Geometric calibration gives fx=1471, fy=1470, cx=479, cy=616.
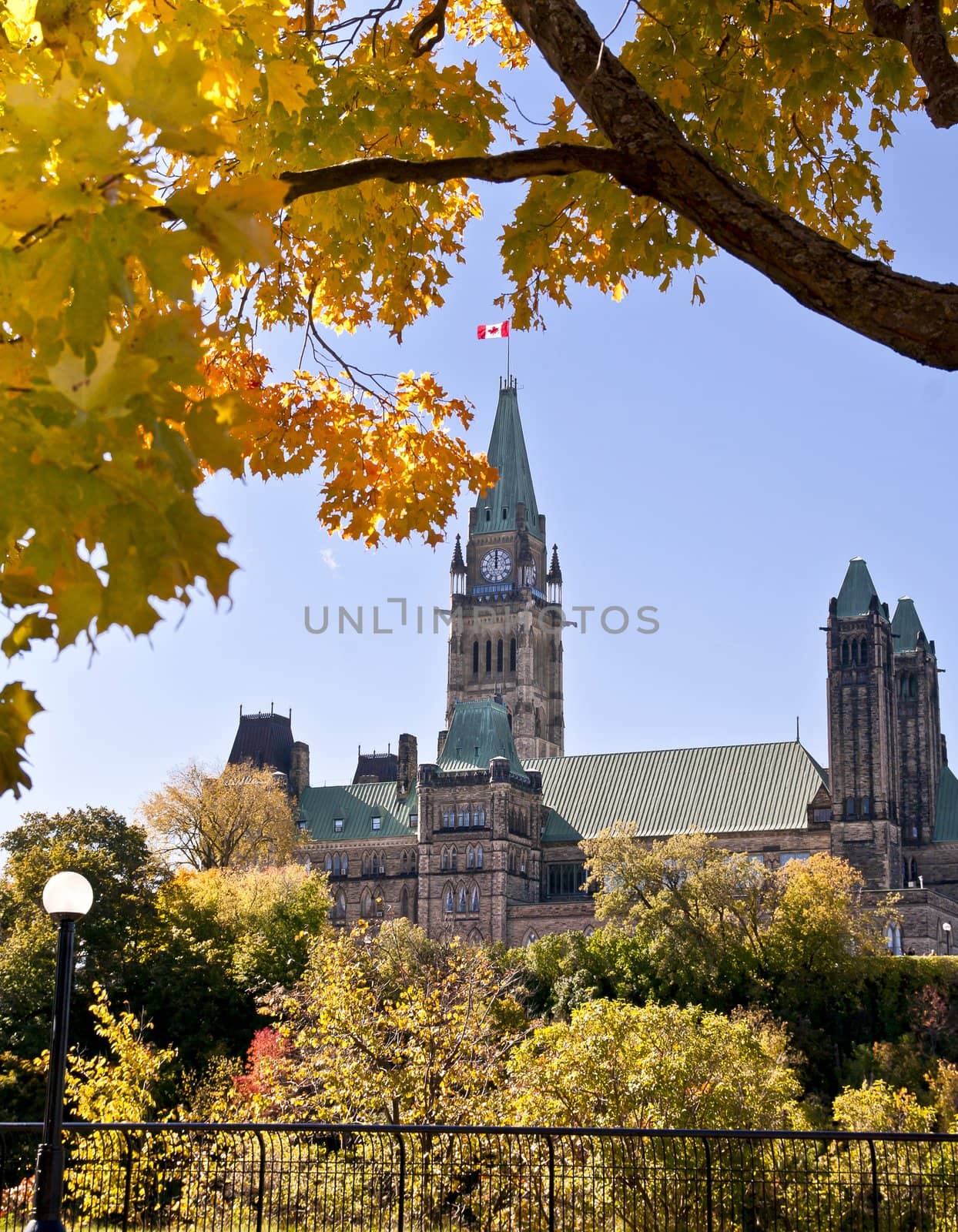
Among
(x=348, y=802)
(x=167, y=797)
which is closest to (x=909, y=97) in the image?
(x=167, y=797)

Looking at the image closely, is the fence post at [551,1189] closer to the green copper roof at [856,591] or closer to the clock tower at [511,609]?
the green copper roof at [856,591]

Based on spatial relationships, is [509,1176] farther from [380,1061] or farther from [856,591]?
[856,591]

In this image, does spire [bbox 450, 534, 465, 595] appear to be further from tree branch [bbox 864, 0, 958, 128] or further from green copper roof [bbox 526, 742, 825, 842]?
tree branch [bbox 864, 0, 958, 128]

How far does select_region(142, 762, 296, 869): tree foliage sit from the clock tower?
32944 mm

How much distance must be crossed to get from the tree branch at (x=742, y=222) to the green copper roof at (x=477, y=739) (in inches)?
3281

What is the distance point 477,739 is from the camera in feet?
298

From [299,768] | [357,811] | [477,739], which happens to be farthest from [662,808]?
[299,768]

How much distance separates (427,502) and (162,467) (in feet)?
21.8

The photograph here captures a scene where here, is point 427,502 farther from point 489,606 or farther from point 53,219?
point 489,606

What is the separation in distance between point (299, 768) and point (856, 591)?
42.0m

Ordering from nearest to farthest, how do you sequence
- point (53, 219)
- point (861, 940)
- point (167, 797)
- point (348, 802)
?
1. point (53, 219)
2. point (861, 940)
3. point (167, 797)
4. point (348, 802)

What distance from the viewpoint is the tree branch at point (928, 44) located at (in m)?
6.25

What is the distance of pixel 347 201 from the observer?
Answer: 306 inches

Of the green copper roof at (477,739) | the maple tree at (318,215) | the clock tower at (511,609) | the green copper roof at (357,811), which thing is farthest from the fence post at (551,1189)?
the clock tower at (511,609)
